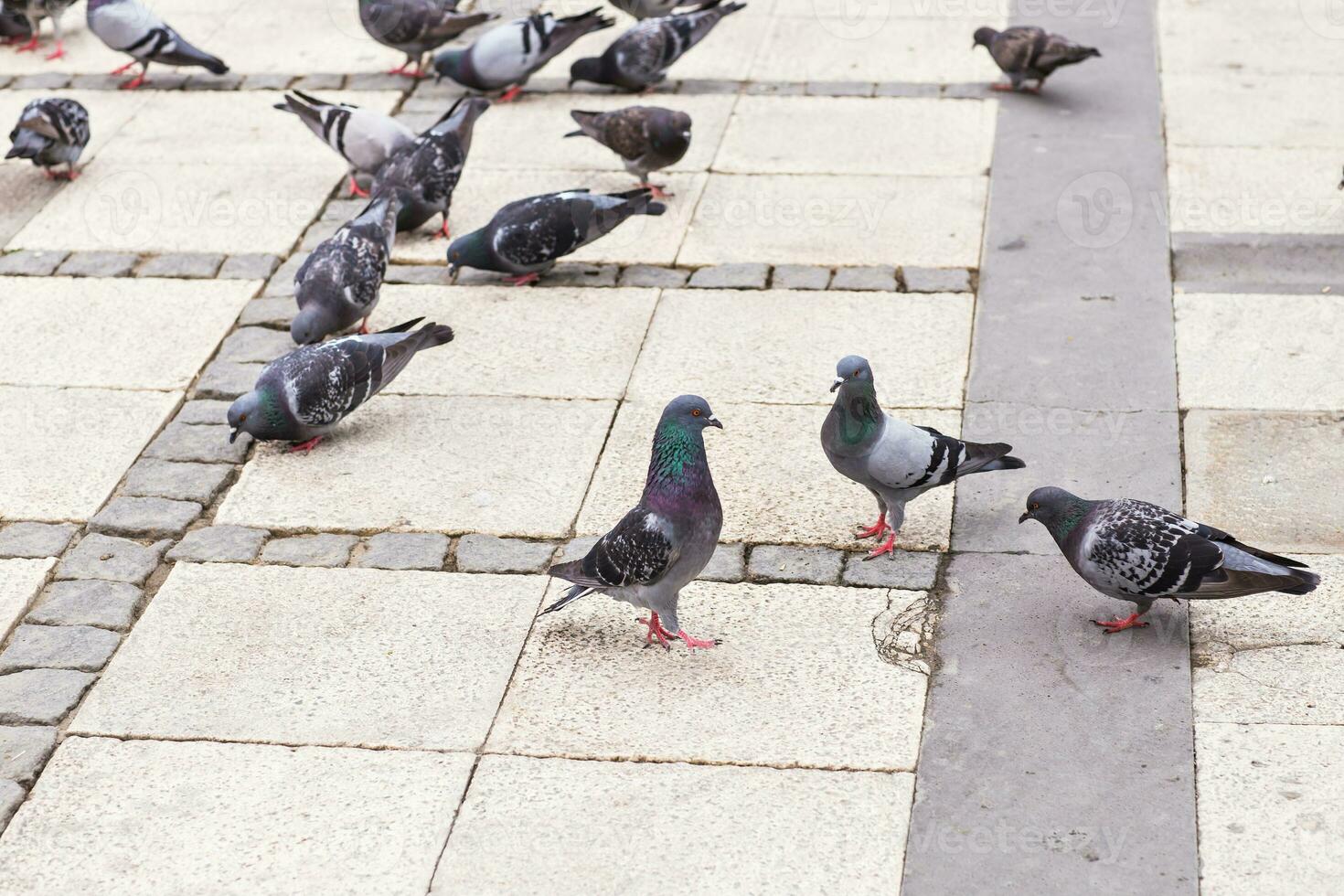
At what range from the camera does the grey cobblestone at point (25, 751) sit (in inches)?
189

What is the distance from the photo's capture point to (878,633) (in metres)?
5.31

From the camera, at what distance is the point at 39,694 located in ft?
16.9

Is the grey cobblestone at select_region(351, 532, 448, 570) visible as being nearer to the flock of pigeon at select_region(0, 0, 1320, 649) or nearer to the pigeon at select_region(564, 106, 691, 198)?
the flock of pigeon at select_region(0, 0, 1320, 649)

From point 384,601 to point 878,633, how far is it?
1.82 metres

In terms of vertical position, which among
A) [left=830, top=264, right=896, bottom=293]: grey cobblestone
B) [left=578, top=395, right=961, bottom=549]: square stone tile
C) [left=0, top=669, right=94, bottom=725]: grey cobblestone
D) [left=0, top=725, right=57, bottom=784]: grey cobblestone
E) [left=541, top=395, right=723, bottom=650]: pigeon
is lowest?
[left=830, top=264, right=896, bottom=293]: grey cobblestone

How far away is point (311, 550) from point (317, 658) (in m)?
0.73

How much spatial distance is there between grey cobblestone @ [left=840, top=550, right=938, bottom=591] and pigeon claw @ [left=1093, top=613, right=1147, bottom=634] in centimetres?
63

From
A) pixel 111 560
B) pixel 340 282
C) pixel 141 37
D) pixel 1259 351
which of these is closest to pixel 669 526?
pixel 111 560

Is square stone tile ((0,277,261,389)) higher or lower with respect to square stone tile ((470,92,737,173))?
higher

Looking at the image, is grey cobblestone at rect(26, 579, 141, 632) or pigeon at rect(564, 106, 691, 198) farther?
pigeon at rect(564, 106, 691, 198)

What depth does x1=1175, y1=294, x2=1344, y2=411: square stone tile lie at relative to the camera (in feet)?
21.9

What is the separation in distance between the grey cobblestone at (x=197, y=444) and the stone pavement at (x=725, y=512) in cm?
2

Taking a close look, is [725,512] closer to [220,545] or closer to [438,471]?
[438,471]

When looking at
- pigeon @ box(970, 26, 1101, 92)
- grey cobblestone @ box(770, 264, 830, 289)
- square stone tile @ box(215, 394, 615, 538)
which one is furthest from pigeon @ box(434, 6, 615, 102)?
square stone tile @ box(215, 394, 615, 538)
